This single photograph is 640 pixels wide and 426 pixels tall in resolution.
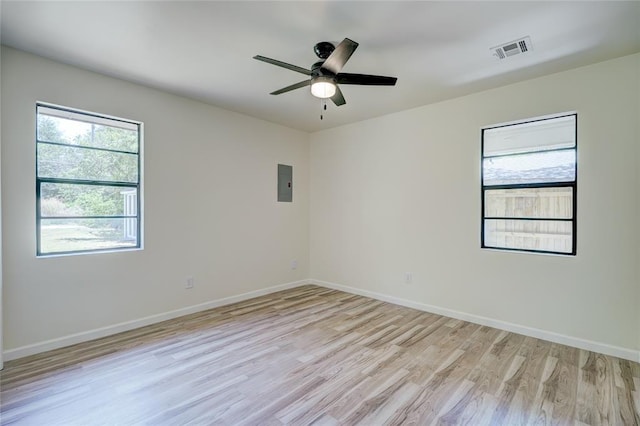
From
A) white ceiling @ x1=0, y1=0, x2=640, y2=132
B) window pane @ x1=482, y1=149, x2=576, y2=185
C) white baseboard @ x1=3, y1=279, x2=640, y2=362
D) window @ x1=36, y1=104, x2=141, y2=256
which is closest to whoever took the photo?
white ceiling @ x1=0, y1=0, x2=640, y2=132

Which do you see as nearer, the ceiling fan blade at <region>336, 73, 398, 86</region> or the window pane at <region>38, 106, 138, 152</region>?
the ceiling fan blade at <region>336, 73, 398, 86</region>

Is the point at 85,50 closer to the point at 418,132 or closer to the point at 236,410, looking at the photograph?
the point at 236,410

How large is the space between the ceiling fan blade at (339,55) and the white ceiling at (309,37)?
283mm

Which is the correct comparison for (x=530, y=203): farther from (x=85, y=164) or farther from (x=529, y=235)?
(x=85, y=164)

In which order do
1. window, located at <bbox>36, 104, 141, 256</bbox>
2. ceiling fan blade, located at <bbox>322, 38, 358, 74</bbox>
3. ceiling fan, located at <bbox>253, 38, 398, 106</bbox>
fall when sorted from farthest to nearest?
window, located at <bbox>36, 104, 141, 256</bbox> < ceiling fan, located at <bbox>253, 38, 398, 106</bbox> < ceiling fan blade, located at <bbox>322, 38, 358, 74</bbox>

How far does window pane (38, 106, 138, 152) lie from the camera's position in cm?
285

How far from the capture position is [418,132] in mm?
4039

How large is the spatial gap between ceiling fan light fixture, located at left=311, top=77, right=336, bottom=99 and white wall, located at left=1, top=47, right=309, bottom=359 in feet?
6.95

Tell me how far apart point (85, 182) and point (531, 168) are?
4605mm

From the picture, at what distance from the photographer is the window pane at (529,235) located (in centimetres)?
307

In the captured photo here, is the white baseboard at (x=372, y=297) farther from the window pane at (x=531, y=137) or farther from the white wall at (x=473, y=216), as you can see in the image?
the window pane at (x=531, y=137)

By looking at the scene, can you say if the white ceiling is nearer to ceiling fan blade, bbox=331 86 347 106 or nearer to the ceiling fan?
the ceiling fan

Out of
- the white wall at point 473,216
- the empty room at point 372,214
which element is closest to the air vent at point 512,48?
the empty room at point 372,214

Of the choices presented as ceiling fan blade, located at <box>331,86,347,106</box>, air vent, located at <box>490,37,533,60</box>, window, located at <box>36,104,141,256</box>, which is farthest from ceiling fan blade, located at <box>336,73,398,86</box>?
window, located at <box>36,104,141,256</box>
